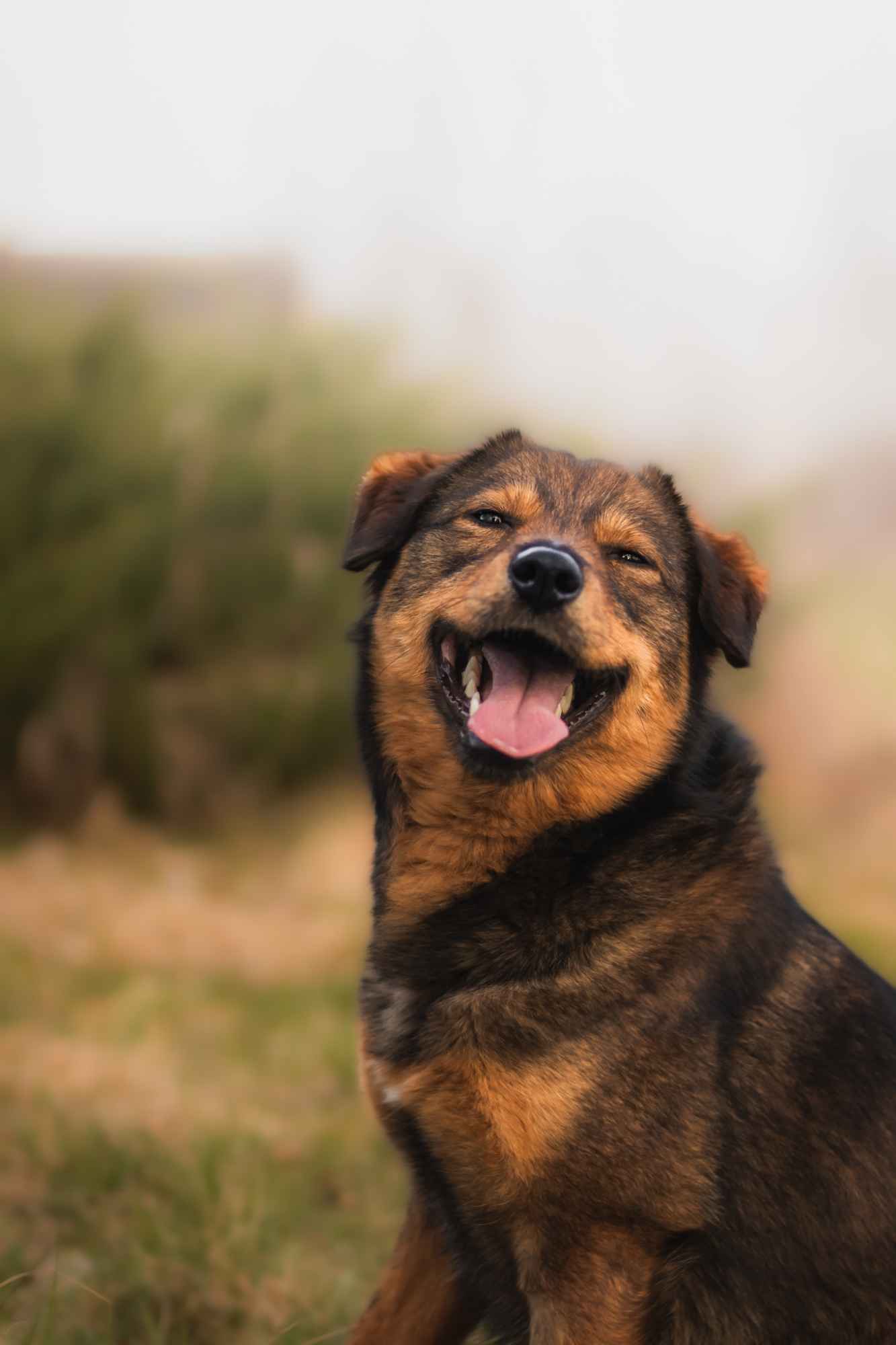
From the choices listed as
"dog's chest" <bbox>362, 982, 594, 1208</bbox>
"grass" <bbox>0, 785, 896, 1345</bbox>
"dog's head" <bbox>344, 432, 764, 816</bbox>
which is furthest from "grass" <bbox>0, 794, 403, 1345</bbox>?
"dog's head" <bbox>344, 432, 764, 816</bbox>

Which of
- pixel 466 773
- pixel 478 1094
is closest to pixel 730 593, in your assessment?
pixel 466 773

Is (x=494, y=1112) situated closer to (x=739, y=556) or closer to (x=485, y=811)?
(x=485, y=811)

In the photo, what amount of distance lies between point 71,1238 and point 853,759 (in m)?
7.32

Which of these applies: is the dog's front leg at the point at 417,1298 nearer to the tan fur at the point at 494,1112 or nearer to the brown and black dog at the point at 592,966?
the brown and black dog at the point at 592,966

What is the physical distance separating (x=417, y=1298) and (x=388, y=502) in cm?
209

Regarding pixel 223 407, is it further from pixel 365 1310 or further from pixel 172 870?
pixel 365 1310

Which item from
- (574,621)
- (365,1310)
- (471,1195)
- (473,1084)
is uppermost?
(574,621)

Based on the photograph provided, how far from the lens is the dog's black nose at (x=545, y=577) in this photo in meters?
3.09

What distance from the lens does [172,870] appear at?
9484mm

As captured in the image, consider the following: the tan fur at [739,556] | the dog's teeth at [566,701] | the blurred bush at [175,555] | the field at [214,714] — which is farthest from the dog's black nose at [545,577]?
the blurred bush at [175,555]

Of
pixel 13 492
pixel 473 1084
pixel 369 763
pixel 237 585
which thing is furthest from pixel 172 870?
pixel 473 1084

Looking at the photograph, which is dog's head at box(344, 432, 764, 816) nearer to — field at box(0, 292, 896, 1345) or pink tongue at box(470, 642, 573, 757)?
pink tongue at box(470, 642, 573, 757)

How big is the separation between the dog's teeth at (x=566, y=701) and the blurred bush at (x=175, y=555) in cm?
656

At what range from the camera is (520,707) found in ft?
10.3
